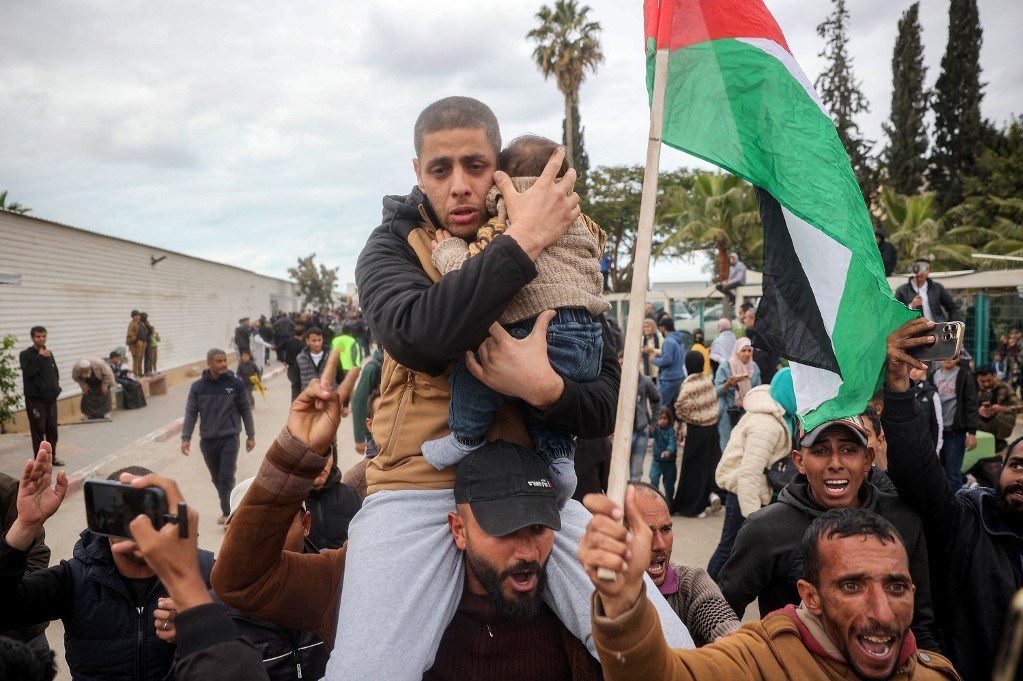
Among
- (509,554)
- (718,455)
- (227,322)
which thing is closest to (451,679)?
(509,554)

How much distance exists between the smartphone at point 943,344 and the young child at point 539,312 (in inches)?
49.3

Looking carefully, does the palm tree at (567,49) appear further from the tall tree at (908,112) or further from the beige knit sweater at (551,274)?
the beige knit sweater at (551,274)

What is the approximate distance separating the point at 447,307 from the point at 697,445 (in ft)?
22.4

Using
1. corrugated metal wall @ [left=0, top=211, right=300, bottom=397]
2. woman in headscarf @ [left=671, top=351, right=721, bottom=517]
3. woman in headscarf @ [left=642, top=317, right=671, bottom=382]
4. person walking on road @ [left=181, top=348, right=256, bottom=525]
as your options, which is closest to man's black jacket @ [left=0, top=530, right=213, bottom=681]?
person walking on road @ [left=181, top=348, right=256, bottom=525]

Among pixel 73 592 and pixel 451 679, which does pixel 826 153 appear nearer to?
pixel 451 679

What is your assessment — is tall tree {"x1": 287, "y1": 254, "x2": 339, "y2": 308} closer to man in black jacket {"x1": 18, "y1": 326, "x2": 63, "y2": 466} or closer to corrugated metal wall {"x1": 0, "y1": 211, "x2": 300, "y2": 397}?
corrugated metal wall {"x1": 0, "y1": 211, "x2": 300, "y2": 397}

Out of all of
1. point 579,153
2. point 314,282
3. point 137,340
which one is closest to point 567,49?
point 579,153

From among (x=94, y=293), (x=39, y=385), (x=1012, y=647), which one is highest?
(x=94, y=293)

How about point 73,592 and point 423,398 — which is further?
point 73,592

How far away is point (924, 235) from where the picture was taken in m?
24.8

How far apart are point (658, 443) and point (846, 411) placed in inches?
243

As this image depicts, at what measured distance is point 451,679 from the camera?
196 cm

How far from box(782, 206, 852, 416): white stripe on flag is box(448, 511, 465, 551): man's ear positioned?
4.22 ft

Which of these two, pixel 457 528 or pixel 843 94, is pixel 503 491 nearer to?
pixel 457 528
